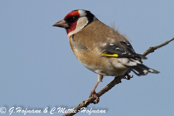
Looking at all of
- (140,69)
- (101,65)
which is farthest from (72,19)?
(140,69)

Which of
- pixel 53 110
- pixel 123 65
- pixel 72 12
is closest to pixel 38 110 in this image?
pixel 53 110

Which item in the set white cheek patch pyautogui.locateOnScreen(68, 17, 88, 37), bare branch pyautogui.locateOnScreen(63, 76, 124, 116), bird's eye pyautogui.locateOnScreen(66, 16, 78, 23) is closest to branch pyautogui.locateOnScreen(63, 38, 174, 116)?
bare branch pyautogui.locateOnScreen(63, 76, 124, 116)

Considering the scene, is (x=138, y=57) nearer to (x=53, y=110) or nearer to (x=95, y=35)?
(x=95, y=35)

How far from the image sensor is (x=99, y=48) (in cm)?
510

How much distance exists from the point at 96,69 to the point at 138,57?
0.87 meters

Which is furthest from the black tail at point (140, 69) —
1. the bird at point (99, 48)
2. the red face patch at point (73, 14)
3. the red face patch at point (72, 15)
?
the red face patch at point (73, 14)

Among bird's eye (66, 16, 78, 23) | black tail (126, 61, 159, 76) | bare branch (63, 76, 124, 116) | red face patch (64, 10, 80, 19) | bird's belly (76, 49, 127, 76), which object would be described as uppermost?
red face patch (64, 10, 80, 19)

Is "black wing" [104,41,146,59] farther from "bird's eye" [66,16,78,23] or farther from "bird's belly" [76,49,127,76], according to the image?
"bird's eye" [66,16,78,23]

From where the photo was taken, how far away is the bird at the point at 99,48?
4770mm

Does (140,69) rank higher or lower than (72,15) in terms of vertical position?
lower

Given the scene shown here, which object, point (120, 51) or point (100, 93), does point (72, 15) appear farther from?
point (100, 93)

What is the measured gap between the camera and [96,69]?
525cm

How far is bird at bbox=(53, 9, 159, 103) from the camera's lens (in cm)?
477

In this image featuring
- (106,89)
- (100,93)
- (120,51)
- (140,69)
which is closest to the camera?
(140,69)
